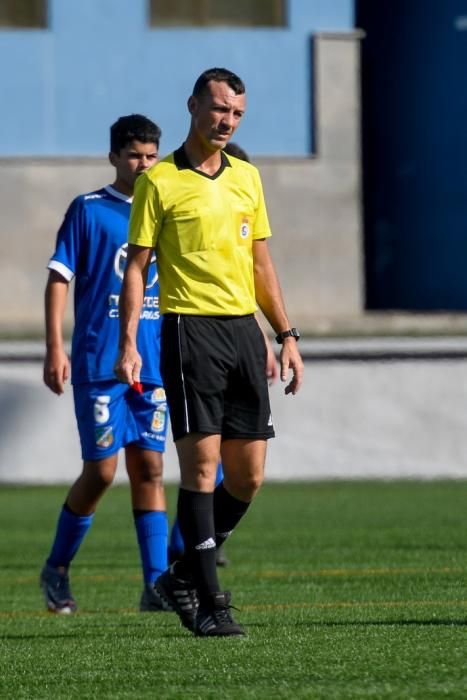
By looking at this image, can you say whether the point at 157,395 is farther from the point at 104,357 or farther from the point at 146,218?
the point at 146,218

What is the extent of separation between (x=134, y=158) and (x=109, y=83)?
15525mm

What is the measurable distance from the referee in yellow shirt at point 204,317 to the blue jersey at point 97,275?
1.42m

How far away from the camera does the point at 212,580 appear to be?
6688 millimetres

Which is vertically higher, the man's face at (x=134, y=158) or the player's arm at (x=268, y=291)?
the man's face at (x=134, y=158)

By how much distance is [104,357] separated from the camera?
819 centimetres

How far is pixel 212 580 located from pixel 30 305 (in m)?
17.1

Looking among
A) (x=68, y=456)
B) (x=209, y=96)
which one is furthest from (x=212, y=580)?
(x=68, y=456)

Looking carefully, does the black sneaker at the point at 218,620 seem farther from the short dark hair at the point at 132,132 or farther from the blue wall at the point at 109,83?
the blue wall at the point at 109,83

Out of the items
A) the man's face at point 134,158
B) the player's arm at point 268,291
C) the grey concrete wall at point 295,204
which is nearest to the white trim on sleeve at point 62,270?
the man's face at point 134,158

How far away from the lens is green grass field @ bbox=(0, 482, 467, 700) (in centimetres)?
547

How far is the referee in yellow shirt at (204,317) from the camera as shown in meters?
6.64

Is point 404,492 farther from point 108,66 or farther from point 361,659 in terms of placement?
point 361,659

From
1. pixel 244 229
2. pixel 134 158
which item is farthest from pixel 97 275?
A: pixel 244 229

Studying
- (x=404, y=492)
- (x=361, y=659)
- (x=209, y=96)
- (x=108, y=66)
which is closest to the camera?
(x=361, y=659)
